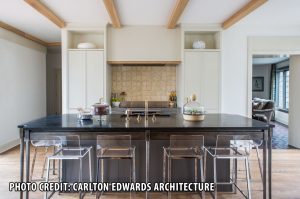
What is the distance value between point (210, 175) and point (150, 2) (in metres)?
2.73

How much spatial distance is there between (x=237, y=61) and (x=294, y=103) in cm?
186

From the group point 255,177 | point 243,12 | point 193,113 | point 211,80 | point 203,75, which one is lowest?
point 255,177

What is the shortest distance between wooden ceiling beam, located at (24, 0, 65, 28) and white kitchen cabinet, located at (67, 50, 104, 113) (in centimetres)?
61

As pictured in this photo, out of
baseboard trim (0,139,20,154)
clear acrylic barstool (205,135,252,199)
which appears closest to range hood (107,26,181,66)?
clear acrylic barstool (205,135,252,199)

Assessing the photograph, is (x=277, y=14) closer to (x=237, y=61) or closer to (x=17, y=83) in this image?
(x=237, y=61)

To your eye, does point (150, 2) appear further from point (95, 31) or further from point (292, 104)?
point (292, 104)

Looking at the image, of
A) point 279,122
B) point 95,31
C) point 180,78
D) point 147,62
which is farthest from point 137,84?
point 279,122

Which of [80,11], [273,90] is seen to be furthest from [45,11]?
[273,90]

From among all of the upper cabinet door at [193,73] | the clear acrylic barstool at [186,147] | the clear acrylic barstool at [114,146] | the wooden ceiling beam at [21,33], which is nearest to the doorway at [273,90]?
the upper cabinet door at [193,73]

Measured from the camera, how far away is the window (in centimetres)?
1002

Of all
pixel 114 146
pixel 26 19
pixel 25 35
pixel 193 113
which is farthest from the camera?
pixel 25 35

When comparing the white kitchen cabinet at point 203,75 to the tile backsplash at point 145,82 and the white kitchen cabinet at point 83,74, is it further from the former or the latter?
the white kitchen cabinet at point 83,74

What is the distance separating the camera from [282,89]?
10.5m

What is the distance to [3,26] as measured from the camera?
16.8 feet
